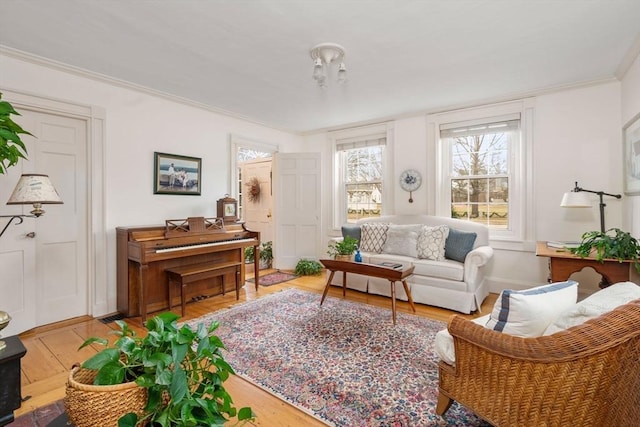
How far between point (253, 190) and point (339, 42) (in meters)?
4.00

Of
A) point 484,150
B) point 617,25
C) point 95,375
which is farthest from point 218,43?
point 484,150

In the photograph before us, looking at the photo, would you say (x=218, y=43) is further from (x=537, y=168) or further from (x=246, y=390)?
(x=537, y=168)

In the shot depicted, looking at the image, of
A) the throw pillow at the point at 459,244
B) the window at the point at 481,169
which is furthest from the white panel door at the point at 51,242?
the window at the point at 481,169

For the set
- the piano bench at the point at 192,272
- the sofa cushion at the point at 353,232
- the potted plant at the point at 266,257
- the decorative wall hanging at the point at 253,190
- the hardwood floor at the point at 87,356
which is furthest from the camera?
the decorative wall hanging at the point at 253,190

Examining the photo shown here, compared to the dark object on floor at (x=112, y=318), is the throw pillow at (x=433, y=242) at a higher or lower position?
higher

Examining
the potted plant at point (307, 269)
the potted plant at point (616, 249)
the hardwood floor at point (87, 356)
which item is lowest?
the hardwood floor at point (87, 356)

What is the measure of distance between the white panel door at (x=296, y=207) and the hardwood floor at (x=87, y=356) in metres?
1.23

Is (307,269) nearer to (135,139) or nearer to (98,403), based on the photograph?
(135,139)

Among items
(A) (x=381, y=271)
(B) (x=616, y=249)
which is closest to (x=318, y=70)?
(A) (x=381, y=271)

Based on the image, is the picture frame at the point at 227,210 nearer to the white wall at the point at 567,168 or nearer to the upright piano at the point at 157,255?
the upright piano at the point at 157,255

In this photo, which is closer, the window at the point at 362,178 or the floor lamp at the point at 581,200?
the floor lamp at the point at 581,200

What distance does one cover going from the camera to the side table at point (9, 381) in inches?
46.9

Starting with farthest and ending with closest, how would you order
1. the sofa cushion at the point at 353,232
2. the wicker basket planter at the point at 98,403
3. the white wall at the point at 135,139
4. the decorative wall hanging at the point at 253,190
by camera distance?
the decorative wall hanging at the point at 253,190 → the sofa cushion at the point at 353,232 → the white wall at the point at 135,139 → the wicker basket planter at the point at 98,403

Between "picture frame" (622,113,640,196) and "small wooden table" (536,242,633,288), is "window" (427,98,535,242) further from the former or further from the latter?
"small wooden table" (536,242,633,288)
